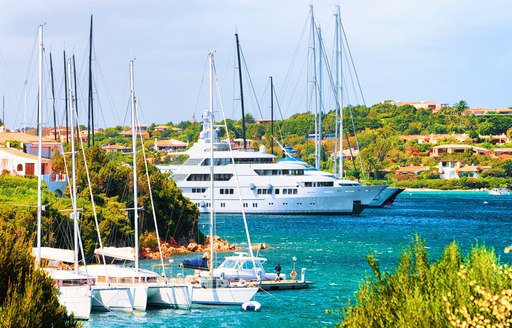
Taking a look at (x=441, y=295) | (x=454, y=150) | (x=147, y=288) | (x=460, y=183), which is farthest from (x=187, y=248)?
(x=454, y=150)

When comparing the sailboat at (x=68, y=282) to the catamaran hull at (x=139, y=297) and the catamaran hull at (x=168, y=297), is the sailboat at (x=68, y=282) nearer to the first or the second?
the catamaran hull at (x=139, y=297)

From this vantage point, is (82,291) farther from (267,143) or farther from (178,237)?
(267,143)

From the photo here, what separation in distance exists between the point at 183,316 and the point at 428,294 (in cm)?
1626

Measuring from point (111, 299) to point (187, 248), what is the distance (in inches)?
793

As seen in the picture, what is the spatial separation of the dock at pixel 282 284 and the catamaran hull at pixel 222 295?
3.37m

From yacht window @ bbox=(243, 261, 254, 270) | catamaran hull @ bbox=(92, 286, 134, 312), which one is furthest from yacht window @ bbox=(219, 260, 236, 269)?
catamaran hull @ bbox=(92, 286, 134, 312)

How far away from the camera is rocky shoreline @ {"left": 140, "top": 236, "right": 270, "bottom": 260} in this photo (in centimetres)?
4856

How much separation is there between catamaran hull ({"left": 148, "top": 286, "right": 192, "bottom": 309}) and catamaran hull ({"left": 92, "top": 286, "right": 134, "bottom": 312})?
0.89 metres

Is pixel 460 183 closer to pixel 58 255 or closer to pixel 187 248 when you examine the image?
pixel 187 248

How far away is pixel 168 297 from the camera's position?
3366 cm

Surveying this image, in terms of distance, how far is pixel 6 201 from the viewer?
44469mm

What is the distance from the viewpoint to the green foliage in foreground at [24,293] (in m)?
18.4

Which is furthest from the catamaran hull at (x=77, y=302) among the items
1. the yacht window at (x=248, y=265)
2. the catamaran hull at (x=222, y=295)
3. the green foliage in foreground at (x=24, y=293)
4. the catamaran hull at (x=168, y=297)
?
the green foliage in foreground at (x=24, y=293)

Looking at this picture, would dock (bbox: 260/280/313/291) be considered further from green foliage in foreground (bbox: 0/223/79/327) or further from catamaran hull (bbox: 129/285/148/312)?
green foliage in foreground (bbox: 0/223/79/327)
